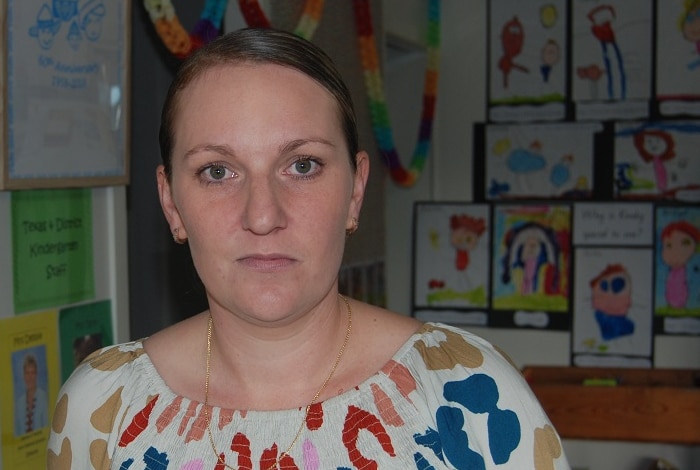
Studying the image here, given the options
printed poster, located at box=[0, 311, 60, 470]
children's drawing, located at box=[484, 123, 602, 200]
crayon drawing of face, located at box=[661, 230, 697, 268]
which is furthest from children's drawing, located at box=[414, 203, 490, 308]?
printed poster, located at box=[0, 311, 60, 470]

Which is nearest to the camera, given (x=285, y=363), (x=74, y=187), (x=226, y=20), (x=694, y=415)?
(x=285, y=363)

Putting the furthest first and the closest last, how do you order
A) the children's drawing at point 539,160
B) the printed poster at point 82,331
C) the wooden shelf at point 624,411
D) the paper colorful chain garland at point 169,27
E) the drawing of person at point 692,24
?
the children's drawing at point 539,160
the drawing of person at point 692,24
the wooden shelf at point 624,411
the paper colorful chain garland at point 169,27
the printed poster at point 82,331

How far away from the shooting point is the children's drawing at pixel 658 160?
3213 mm

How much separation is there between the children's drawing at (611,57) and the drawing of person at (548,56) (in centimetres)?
6

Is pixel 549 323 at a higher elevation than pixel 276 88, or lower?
lower

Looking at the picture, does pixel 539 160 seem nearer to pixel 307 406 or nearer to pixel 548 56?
pixel 548 56

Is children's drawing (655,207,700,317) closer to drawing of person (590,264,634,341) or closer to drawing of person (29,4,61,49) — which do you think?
drawing of person (590,264,634,341)

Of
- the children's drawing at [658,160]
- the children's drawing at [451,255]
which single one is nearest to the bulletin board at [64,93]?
the children's drawing at [451,255]

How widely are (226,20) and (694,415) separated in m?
1.83

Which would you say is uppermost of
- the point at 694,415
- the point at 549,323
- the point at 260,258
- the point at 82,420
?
the point at 260,258

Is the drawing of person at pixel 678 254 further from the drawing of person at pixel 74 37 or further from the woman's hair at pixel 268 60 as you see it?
the woman's hair at pixel 268 60

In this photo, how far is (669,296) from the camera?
10.6ft

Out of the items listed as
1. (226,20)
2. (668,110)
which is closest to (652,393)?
(668,110)

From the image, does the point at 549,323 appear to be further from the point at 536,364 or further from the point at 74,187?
the point at 74,187
